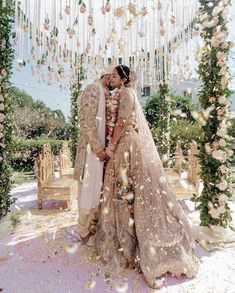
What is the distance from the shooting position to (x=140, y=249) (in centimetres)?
401

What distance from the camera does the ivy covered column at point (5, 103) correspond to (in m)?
5.86

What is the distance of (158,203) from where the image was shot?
165 inches

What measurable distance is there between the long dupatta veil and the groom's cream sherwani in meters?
0.48

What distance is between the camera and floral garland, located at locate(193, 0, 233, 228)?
5.18 meters

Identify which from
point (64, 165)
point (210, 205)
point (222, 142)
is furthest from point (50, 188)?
point (222, 142)

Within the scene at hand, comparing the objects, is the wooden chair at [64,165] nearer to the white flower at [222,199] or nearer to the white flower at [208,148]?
the white flower at [208,148]

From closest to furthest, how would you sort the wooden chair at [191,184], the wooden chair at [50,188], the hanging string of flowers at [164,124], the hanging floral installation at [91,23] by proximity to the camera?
1. the hanging floral installation at [91,23]
2. the wooden chair at [50,188]
3. the wooden chair at [191,184]
4. the hanging string of flowers at [164,124]

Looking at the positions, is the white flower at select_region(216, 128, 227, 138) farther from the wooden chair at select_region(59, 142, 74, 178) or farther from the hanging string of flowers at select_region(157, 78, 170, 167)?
the hanging string of flowers at select_region(157, 78, 170, 167)

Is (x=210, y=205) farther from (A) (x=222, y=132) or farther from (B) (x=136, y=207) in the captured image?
(B) (x=136, y=207)

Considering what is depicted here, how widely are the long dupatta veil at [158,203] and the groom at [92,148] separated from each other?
0.47 metres

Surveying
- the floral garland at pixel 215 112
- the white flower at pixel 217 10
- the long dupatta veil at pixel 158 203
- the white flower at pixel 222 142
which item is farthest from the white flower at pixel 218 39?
the long dupatta veil at pixel 158 203

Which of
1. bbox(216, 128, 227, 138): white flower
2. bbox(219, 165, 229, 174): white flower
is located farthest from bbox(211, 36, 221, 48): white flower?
bbox(219, 165, 229, 174): white flower

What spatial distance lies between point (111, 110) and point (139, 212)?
1333 mm

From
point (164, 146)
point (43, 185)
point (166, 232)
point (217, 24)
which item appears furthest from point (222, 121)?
point (164, 146)
